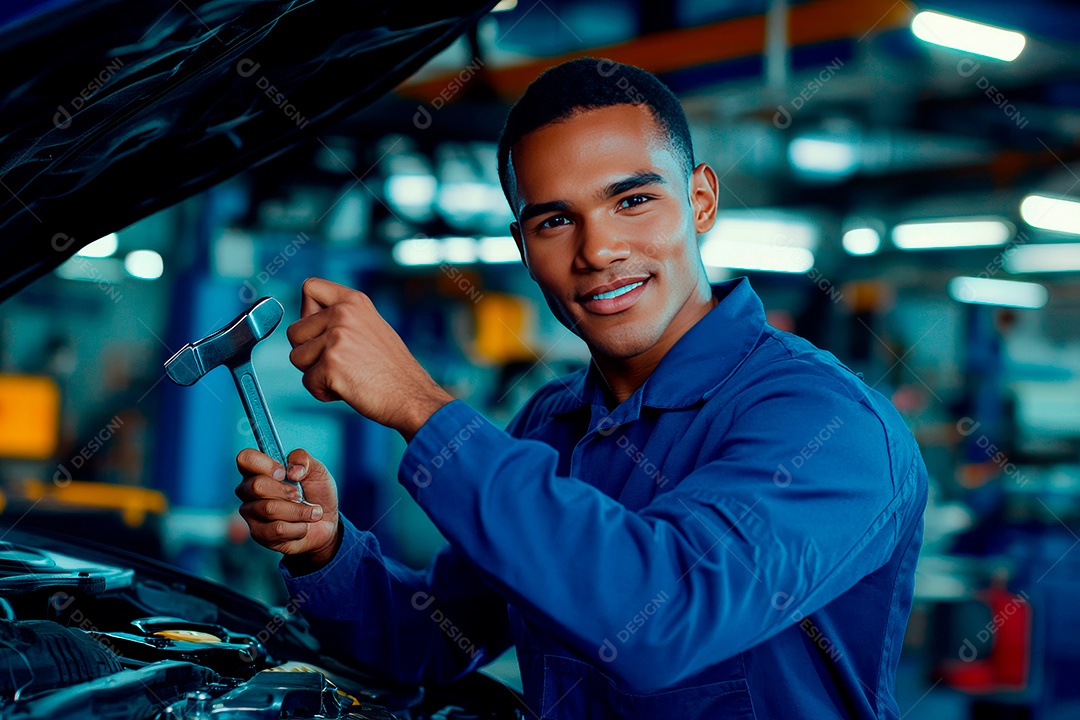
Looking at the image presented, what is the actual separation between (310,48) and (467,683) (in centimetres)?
85

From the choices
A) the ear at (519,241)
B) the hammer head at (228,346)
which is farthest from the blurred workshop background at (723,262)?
the hammer head at (228,346)

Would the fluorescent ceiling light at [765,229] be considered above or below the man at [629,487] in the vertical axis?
above

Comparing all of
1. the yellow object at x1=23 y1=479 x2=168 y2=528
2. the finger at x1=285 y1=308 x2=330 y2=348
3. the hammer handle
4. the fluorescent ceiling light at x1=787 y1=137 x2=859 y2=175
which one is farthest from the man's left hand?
the fluorescent ceiling light at x1=787 y1=137 x2=859 y2=175

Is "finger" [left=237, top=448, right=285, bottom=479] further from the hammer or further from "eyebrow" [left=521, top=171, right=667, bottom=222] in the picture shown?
"eyebrow" [left=521, top=171, right=667, bottom=222]

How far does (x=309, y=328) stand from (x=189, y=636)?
19.9 inches

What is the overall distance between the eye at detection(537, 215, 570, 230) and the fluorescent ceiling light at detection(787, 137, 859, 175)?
8378mm

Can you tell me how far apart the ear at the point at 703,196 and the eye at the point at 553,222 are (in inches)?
8.8

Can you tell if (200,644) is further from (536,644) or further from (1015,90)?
(1015,90)

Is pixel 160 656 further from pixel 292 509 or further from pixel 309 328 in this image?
pixel 309 328

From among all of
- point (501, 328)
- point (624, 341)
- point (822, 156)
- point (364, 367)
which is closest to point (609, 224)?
point (624, 341)

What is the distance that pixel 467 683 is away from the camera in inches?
53.9

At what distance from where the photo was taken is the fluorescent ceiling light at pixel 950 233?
849 cm

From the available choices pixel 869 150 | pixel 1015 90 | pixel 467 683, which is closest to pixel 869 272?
pixel 869 150

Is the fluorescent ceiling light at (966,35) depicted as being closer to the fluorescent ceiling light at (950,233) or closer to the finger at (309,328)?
the finger at (309,328)
